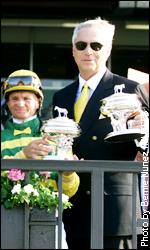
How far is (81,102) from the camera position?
13.7 feet

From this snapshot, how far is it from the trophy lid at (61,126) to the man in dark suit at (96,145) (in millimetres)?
43

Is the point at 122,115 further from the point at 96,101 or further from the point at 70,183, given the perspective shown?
the point at 70,183

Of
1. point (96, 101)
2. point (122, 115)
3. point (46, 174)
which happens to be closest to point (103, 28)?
point (96, 101)

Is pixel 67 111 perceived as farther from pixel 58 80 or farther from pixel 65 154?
pixel 58 80

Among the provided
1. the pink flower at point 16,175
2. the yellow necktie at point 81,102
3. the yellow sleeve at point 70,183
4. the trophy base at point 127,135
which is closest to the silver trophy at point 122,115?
the trophy base at point 127,135

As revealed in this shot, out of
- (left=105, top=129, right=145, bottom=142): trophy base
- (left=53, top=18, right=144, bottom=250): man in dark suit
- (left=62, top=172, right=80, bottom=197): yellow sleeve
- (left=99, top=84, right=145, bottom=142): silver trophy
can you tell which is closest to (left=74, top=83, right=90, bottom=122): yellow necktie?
(left=53, top=18, right=144, bottom=250): man in dark suit

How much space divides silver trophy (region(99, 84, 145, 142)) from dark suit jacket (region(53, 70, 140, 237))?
40 mm

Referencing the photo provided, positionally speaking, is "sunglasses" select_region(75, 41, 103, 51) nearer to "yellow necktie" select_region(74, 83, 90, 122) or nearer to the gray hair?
the gray hair

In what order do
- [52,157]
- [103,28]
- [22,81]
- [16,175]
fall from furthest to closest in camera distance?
[103,28] → [22,81] → [52,157] → [16,175]

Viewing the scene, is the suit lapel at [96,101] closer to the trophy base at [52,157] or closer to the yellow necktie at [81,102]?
the yellow necktie at [81,102]

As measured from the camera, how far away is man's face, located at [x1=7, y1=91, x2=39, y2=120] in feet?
13.3

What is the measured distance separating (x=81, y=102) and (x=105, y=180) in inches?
19.3

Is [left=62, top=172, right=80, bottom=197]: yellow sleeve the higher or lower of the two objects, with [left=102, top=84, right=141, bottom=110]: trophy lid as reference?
lower

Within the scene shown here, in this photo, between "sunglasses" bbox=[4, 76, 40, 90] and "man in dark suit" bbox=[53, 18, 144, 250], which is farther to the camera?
"sunglasses" bbox=[4, 76, 40, 90]
